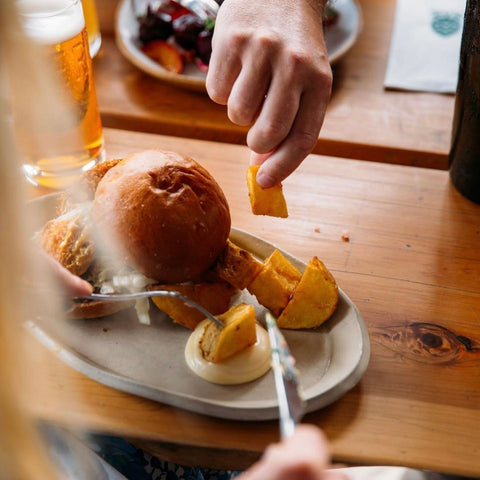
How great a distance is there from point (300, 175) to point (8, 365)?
Result: 0.86 metres

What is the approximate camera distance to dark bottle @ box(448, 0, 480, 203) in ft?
3.43

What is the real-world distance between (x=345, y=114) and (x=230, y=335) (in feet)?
2.34

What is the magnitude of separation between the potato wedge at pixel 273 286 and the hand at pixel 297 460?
1.45 ft

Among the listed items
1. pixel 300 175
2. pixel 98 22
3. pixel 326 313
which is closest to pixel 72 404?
pixel 326 313

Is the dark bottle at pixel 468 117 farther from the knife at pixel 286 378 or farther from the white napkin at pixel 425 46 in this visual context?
the knife at pixel 286 378

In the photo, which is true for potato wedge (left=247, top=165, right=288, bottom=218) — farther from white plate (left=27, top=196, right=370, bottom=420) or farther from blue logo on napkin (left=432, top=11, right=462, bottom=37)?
blue logo on napkin (left=432, top=11, right=462, bottom=37)

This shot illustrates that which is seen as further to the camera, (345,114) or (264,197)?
(345,114)

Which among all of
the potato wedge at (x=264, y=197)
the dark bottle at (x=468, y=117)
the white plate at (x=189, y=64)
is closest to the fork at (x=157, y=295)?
the potato wedge at (x=264, y=197)

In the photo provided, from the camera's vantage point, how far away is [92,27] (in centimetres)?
151

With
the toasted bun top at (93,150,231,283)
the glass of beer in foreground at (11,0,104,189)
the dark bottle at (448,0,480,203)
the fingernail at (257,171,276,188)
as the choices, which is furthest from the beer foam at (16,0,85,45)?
the dark bottle at (448,0,480,203)

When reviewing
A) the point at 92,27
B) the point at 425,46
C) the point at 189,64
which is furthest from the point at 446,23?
the point at 92,27

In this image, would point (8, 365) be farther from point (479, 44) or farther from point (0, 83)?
point (479, 44)

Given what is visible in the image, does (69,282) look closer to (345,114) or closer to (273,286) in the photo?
(273,286)

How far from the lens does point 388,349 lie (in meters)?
0.93
